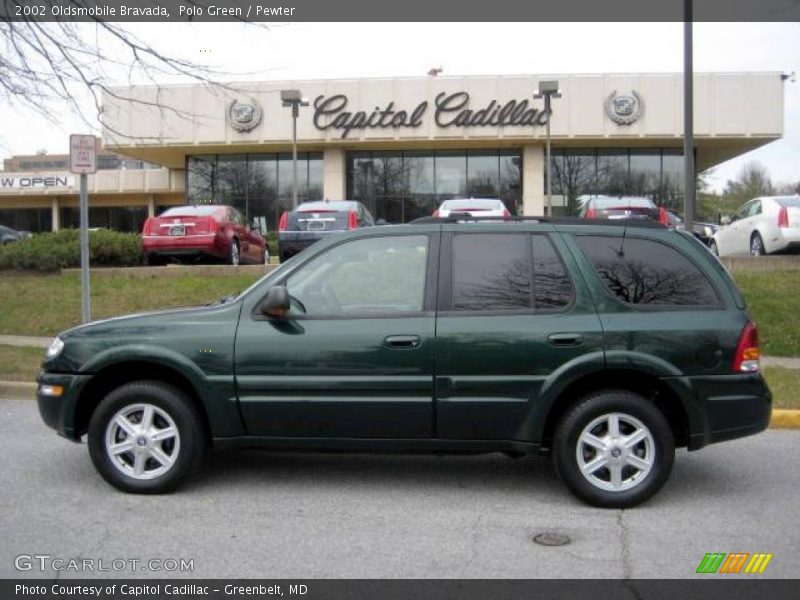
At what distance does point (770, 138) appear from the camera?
31.0 m

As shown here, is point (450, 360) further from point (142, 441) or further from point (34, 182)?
point (34, 182)

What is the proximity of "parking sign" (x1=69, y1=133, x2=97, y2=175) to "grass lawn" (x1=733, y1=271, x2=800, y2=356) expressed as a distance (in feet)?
28.9

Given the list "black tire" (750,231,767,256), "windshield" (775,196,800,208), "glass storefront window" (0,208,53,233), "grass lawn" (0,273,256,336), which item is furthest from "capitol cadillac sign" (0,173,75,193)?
"windshield" (775,196,800,208)

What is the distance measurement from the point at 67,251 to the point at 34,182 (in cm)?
3426

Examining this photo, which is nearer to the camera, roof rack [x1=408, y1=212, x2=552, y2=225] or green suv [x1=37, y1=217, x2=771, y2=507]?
green suv [x1=37, y1=217, x2=771, y2=507]

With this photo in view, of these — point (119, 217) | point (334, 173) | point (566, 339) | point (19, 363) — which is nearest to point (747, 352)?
point (566, 339)

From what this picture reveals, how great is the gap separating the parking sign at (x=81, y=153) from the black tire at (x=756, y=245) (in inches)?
503

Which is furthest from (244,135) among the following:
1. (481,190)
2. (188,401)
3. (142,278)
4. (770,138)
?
(188,401)

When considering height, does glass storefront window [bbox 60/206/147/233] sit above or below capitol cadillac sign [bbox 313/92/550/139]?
below

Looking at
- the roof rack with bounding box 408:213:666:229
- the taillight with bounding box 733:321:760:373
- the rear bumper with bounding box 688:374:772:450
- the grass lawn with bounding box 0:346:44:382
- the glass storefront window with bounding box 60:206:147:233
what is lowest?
the grass lawn with bounding box 0:346:44:382

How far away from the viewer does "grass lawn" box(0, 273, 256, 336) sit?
13.1 meters

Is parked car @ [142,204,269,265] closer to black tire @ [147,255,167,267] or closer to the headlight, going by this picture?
black tire @ [147,255,167,267]

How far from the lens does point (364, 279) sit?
215 inches

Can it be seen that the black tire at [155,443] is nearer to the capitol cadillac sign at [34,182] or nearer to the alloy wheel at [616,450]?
the alloy wheel at [616,450]
